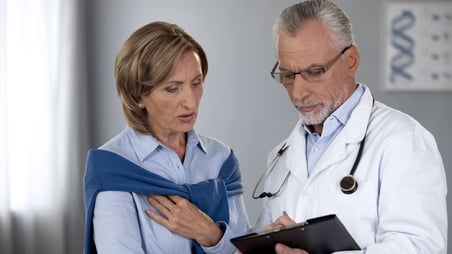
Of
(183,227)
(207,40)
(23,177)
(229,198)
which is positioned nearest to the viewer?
(183,227)

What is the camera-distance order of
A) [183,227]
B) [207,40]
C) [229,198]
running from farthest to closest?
[207,40] < [229,198] < [183,227]

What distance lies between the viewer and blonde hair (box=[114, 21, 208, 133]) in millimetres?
1950

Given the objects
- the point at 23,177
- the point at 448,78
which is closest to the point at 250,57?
the point at 448,78

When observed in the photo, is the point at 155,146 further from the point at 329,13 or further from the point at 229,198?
the point at 329,13

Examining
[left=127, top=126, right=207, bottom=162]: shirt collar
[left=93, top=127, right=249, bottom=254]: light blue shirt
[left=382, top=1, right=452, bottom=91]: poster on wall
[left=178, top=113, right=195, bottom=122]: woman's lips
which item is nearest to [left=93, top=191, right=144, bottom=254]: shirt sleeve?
[left=93, top=127, right=249, bottom=254]: light blue shirt

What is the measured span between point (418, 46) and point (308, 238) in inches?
126

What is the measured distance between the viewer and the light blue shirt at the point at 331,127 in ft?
6.48

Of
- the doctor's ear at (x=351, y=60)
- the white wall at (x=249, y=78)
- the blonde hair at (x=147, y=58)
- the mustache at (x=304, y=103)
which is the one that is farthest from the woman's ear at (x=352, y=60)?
the white wall at (x=249, y=78)

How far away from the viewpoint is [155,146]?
203 cm

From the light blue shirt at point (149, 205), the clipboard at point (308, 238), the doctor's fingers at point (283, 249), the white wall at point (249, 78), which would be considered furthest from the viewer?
the white wall at point (249, 78)

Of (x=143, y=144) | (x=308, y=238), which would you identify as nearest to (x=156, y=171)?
(x=143, y=144)

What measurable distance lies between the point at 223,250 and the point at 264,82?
8.86ft

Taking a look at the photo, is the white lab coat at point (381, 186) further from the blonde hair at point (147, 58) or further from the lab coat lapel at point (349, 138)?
the blonde hair at point (147, 58)

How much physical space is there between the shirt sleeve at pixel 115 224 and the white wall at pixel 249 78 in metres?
2.65
